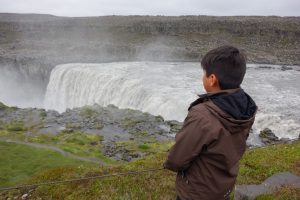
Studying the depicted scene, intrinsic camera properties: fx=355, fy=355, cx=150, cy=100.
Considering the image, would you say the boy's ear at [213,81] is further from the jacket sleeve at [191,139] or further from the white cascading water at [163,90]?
the white cascading water at [163,90]

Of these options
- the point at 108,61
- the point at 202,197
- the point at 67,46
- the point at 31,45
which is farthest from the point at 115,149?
the point at 31,45

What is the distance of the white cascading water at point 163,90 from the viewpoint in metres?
20.1

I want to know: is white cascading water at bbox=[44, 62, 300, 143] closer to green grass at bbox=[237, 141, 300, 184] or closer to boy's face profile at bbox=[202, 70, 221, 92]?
green grass at bbox=[237, 141, 300, 184]

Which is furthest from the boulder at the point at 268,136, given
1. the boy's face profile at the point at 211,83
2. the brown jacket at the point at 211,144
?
the boy's face profile at the point at 211,83

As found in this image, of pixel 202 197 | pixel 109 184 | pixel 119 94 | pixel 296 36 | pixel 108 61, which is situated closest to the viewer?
pixel 202 197

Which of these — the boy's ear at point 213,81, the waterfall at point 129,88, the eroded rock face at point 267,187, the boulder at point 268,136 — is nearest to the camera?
the boy's ear at point 213,81

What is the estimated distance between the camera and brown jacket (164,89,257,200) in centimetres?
327

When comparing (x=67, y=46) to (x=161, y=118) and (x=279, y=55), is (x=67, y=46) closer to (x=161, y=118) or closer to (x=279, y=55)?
(x=279, y=55)

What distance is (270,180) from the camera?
675cm

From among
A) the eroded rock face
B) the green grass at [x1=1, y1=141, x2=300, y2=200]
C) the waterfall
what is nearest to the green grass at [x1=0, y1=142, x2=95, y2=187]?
the green grass at [x1=1, y1=141, x2=300, y2=200]

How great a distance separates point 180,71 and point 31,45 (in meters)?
35.2

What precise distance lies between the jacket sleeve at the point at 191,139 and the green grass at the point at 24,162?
35.5 feet

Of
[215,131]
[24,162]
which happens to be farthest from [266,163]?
[24,162]

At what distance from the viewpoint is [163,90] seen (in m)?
26.1
